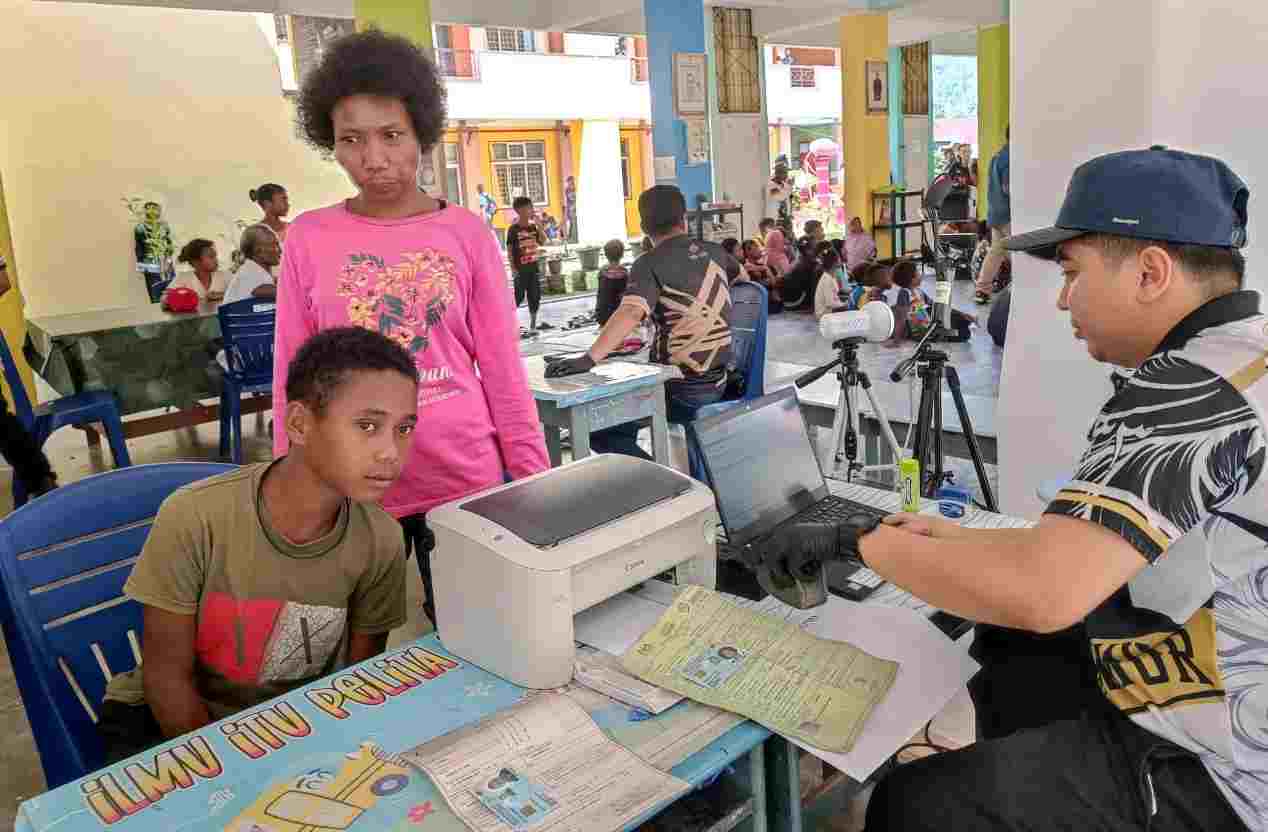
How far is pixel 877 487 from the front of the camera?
2088 mm

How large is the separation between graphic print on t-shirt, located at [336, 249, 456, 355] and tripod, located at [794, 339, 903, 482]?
4.63ft

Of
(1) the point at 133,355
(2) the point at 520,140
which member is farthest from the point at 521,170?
Answer: (1) the point at 133,355

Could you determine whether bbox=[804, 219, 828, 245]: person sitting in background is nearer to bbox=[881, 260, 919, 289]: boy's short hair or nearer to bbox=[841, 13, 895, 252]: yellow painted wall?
bbox=[881, 260, 919, 289]: boy's short hair

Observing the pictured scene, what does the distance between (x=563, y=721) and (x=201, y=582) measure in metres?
0.55

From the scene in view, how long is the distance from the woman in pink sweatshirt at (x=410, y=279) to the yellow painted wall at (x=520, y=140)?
14119 mm

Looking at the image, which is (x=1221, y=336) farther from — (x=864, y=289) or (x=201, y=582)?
(x=864, y=289)

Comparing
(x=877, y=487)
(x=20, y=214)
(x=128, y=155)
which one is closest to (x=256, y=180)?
(x=128, y=155)

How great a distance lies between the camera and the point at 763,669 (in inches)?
48.4

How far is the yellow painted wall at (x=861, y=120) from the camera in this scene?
10.3 meters

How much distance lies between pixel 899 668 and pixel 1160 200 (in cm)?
66

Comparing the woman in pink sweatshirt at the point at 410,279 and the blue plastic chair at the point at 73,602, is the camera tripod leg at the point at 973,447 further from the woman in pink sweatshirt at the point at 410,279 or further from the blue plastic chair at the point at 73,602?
the blue plastic chair at the point at 73,602

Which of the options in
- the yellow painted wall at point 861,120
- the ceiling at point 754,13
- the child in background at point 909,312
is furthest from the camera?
the yellow painted wall at point 861,120

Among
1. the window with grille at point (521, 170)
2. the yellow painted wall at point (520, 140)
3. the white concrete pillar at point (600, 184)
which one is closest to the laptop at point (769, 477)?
the yellow painted wall at point (520, 140)

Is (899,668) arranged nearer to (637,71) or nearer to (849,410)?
(849,410)
